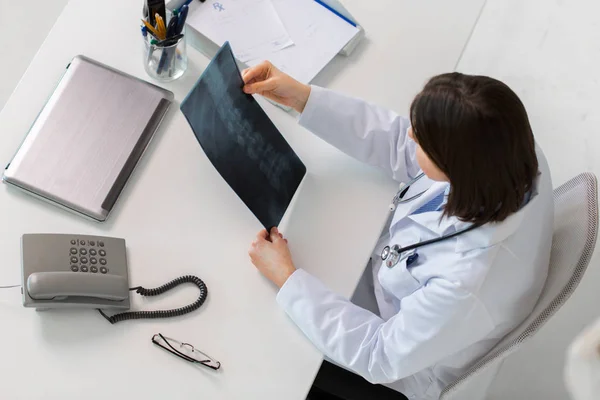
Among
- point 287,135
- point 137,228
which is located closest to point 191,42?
point 287,135

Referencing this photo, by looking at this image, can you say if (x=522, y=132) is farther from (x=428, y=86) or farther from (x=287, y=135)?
(x=287, y=135)

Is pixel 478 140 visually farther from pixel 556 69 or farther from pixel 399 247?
pixel 556 69

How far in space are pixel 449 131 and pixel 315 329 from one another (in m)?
0.42

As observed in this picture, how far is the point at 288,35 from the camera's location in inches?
57.3

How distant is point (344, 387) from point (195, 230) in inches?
17.8

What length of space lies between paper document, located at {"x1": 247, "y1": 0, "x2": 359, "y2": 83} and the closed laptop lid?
181mm

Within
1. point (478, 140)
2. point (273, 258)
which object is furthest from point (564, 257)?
point (273, 258)

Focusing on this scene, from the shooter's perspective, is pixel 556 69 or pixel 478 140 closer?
pixel 478 140

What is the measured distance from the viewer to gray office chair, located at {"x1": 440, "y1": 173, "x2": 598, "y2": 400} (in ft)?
3.73

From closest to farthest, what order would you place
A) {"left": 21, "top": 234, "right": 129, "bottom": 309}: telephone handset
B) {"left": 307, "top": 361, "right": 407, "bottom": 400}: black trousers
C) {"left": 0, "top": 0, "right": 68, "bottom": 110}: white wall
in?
{"left": 21, "top": 234, "right": 129, "bottom": 309}: telephone handset
{"left": 307, "top": 361, "right": 407, "bottom": 400}: black trousers
{"left": 0, "top": 0, "right": 68, "bottom": 110}: white wall

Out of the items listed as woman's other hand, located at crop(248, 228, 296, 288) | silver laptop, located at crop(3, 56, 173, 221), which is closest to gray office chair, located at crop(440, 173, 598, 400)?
woman's other hand, located at crop(248, 228, 296, 288)

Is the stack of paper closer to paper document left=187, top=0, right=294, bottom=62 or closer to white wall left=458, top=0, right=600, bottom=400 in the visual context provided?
paper document left=187, top=0, right=294, bottom=62

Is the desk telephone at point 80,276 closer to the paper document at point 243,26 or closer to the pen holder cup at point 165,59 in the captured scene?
the pen holder cup at point 165,59

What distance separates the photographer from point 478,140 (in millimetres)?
992
